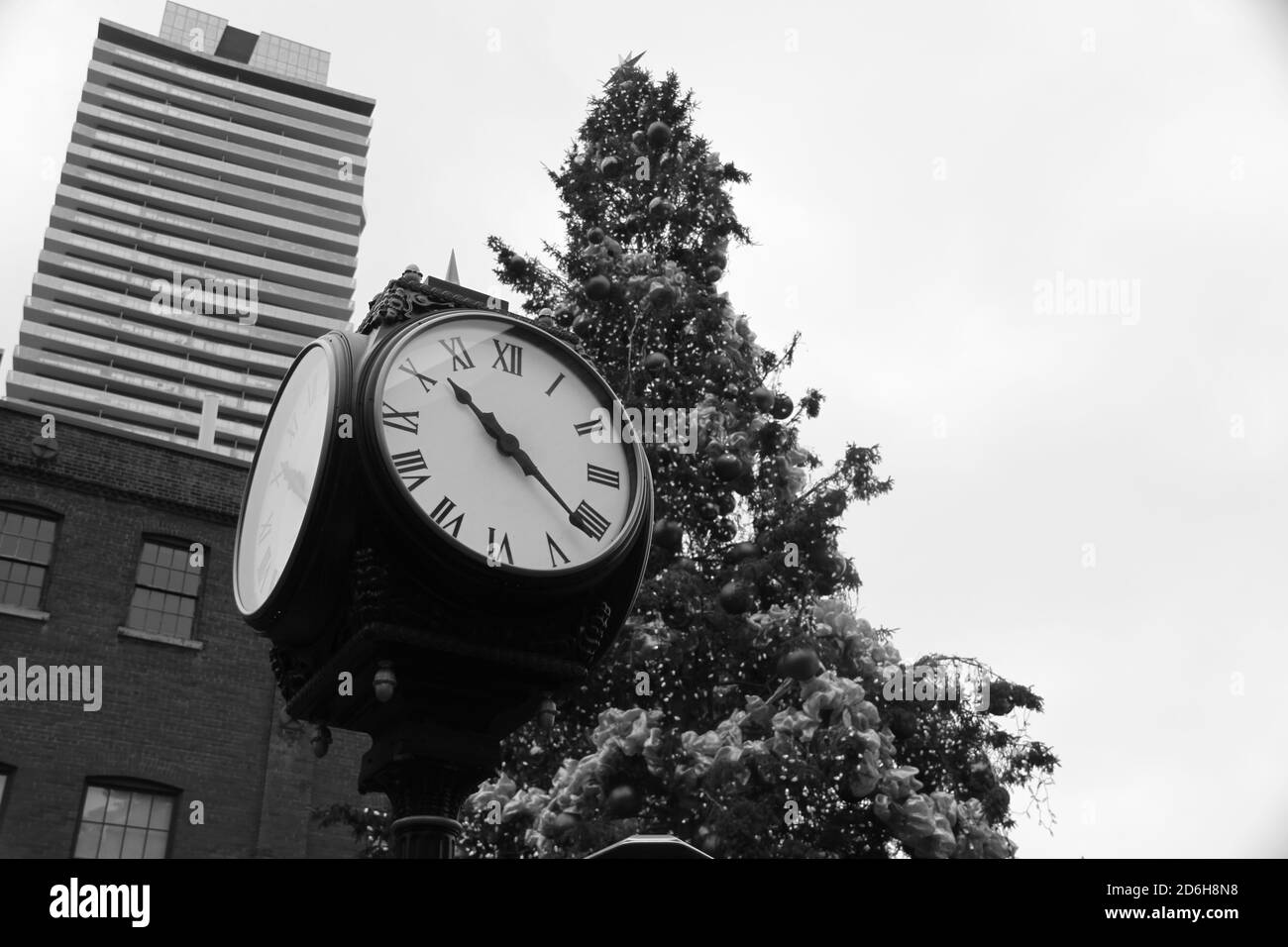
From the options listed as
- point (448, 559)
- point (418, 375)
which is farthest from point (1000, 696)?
point (448, 559)

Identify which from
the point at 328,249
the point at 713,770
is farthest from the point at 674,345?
the point at 328,249

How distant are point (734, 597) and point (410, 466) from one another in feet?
24.1

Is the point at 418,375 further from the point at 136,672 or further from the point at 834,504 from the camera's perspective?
the point at 136,672

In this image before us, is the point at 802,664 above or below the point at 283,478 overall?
above

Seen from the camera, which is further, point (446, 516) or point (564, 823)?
point (564, 823)

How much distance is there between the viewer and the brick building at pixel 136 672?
17672mm

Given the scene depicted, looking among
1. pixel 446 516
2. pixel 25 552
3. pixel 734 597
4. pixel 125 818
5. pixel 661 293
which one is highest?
pixel 661 293

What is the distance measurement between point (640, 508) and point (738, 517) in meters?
8.80

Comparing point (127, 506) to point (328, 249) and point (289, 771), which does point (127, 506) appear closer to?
point (289, 771)

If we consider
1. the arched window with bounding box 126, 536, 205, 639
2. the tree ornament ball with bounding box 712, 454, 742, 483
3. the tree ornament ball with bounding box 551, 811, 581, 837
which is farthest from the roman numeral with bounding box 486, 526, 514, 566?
the arched window with bounding box 126, 536, 205, 639

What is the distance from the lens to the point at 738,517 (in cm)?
1126

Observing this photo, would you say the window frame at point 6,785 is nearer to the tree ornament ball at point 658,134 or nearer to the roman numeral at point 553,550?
the tree ornament ball at point 658,134

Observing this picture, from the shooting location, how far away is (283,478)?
261cm

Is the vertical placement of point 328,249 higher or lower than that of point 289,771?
higher
